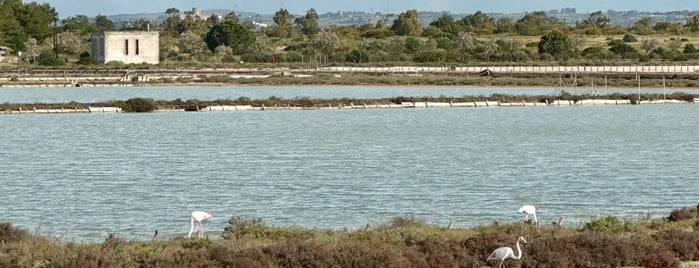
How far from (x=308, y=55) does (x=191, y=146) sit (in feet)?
233

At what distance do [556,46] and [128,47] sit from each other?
3346 cm

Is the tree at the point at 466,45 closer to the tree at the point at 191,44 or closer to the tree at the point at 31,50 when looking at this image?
the tree at the point at 191,44

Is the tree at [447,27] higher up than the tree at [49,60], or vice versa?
the tree at [447,27]

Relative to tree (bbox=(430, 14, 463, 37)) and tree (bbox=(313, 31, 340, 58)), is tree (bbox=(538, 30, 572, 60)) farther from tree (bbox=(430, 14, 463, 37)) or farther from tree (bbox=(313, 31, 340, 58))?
tree (bbox=(430, 14, 463, 37))

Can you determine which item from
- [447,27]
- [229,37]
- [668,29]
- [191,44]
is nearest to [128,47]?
[191,44]

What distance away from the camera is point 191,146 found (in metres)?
41.8

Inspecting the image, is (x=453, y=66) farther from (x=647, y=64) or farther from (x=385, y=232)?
(x=385, y=232)

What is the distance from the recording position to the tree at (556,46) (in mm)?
108556

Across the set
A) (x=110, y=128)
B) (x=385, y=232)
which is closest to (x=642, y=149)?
(x=110, y=128)

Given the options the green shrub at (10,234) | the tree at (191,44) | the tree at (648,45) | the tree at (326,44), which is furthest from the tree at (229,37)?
the green shrub at (10,234)

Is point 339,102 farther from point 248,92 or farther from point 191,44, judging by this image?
point 191,44

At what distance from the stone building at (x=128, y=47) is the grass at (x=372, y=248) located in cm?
8950

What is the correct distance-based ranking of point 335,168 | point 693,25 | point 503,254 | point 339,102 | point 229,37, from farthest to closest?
point 693,25 → point 229,37 → point 339,102 → point 335,168 → point 503,254

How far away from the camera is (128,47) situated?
10738 centimetres
